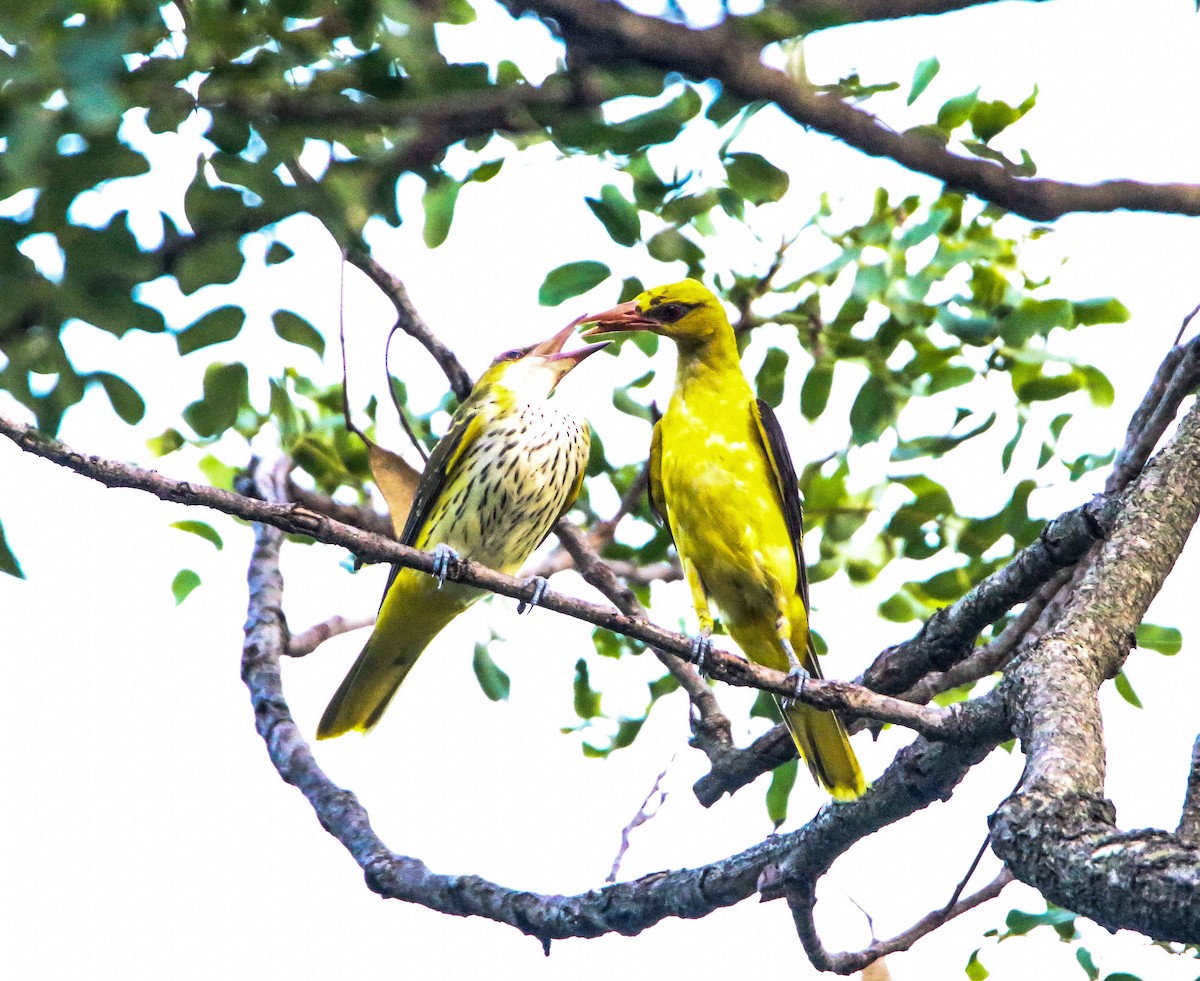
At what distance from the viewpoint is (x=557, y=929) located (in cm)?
291

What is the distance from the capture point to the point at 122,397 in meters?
2.38

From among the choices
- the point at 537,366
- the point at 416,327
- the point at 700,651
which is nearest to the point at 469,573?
the point at 700,651

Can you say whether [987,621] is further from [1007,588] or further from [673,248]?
[673,248]

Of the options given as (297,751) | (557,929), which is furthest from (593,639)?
(557,929)

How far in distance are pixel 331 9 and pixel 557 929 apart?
2074 mm

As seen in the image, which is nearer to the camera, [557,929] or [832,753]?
[557,929]

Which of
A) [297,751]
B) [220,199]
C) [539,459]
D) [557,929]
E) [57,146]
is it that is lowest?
[557,929]

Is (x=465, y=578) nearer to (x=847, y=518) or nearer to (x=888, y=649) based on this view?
(x=888, y=649)

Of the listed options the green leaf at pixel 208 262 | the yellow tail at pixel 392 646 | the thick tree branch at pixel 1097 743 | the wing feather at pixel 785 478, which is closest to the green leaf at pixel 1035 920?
the thick tree branch at pixel 1097 743

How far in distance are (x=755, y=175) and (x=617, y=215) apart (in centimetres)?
59

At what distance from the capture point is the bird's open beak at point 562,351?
5117mm

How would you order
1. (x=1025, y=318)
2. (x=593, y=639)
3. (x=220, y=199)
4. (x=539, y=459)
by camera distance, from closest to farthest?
(x=220, y=199) < (x=1025, y=318) < (x=593, y=639) < (x=539, y=459)

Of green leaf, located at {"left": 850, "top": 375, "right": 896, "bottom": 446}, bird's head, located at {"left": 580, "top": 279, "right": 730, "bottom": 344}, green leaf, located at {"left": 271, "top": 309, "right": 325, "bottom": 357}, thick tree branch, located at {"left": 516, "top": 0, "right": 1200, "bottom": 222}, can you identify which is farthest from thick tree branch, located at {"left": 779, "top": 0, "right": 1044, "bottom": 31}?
bird's head, located at {"left": 580, "top": 279, "right": 730, "bottom": 344}

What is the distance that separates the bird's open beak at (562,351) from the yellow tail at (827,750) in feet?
6.28
